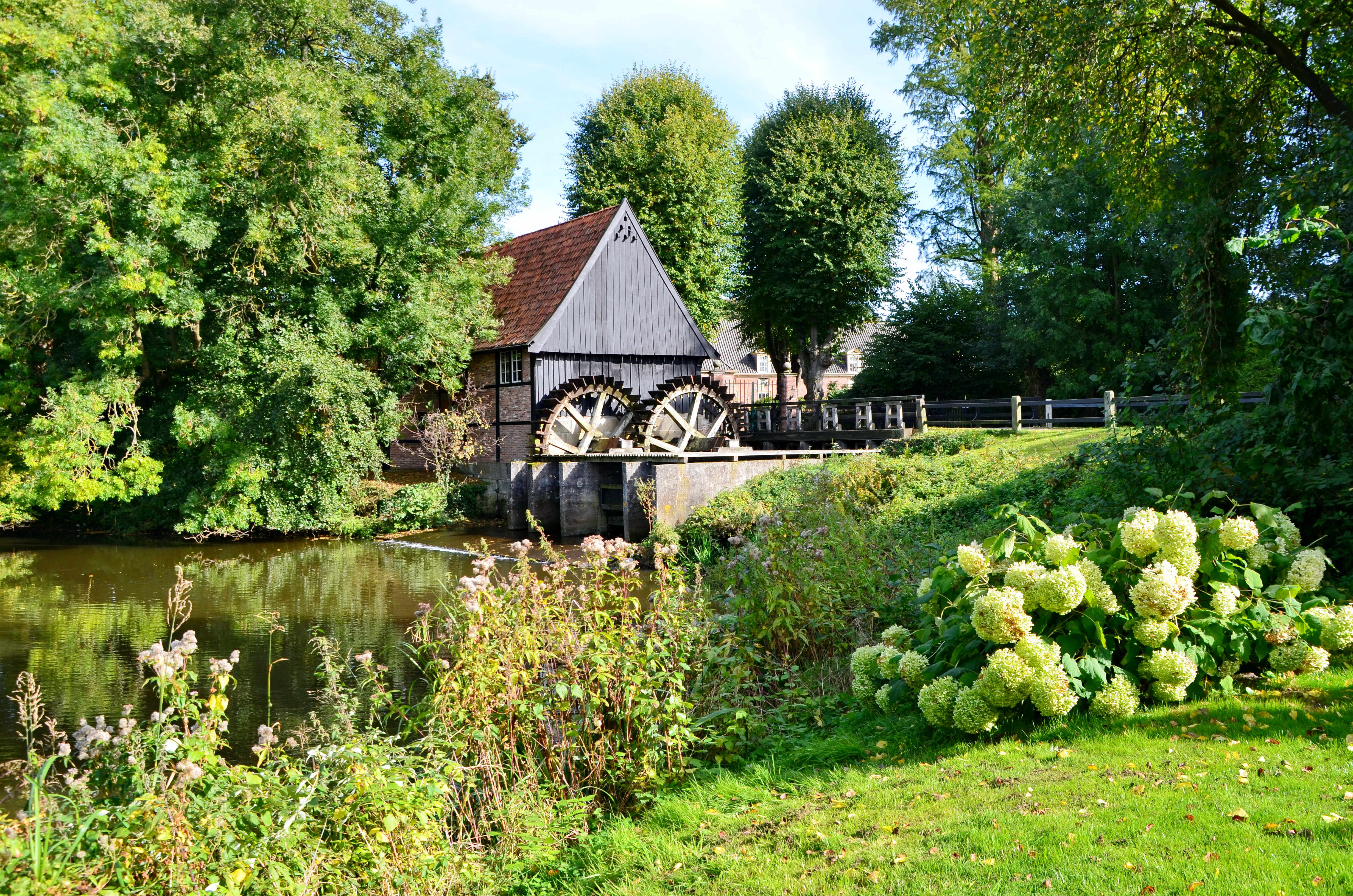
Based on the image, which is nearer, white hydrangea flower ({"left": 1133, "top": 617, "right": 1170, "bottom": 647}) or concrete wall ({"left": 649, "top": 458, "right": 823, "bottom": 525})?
white hydrangea flower ({"left": 1133, "top": 617, "right": 1170, "bottom": 647})

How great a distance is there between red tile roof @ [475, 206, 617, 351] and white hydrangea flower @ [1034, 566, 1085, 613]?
18368mm

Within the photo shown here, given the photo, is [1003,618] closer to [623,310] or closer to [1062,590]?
[1062,590]

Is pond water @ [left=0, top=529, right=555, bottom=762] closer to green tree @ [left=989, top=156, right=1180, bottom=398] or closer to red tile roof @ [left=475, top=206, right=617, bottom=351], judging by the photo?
red tile roof @ [left=475, top=206, right=617, bottom=351]

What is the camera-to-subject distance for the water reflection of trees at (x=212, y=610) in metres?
8.27

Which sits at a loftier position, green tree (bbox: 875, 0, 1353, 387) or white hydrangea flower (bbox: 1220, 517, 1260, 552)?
Result: green tree (bbox: 875, 0, 1353, 387)

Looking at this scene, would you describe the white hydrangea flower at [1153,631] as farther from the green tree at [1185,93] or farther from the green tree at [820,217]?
the green tree at [820,217]

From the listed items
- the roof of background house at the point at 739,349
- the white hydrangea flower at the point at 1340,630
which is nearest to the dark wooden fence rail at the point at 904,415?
the white hydrangea flower at the point at 1340,630

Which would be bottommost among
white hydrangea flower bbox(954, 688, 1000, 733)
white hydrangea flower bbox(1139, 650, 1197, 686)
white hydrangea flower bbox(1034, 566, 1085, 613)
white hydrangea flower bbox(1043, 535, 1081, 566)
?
white hydrangea flower bbox(954, 688, 1000, 733)

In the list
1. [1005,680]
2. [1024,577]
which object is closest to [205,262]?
[1024,577]

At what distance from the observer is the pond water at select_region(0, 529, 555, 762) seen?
8.10 metres

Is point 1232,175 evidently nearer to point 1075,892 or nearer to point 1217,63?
point 1217,63

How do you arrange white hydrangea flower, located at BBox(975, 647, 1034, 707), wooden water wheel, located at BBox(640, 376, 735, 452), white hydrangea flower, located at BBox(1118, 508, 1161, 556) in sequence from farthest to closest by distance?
wooden water wheel, located at BBox(640, 376, 735, 452)
white hydrangea flower, located at BBox(1118, 508, 1161, 556)
white hydrangea flower, located at BBox(975, 647, 1034, 707)

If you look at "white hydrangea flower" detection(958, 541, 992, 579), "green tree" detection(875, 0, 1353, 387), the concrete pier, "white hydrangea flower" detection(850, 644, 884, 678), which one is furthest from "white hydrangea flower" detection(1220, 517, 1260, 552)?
the concrete pier

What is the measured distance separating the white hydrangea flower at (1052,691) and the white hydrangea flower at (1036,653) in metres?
0.02
